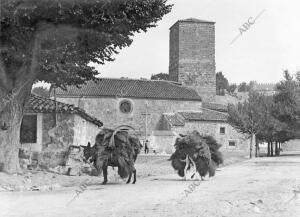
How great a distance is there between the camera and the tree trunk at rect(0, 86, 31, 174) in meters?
15.8

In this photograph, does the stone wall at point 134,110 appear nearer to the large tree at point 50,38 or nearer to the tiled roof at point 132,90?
the tiled roof at point 132,90

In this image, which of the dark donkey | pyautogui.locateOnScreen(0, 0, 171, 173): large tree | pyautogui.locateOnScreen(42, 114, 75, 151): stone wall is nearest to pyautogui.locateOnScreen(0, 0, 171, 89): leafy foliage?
pyautogui.locateOnScreen(0, 0, 171, 173): large tree

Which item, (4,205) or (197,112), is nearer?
(4,205)

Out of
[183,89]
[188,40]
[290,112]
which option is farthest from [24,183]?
[188,40]

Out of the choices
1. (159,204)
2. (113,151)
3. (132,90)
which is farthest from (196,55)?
(159,204)

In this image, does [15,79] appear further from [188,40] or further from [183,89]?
[188,40]

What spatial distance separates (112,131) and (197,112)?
45.6 metres

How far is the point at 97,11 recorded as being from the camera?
14352 millimetres

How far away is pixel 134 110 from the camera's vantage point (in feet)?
193

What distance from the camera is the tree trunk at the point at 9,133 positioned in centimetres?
1577

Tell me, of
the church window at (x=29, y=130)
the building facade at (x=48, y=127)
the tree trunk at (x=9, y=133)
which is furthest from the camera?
the church window at (x=29, y=130)

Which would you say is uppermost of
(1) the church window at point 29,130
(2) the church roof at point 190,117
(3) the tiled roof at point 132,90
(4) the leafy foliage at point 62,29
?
(3) the tiled roof at point 132,90

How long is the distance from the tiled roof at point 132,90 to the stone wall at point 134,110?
59 cm

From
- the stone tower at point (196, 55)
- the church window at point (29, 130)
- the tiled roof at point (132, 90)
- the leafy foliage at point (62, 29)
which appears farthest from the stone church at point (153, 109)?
the leafy foliage at point (62, 29)
